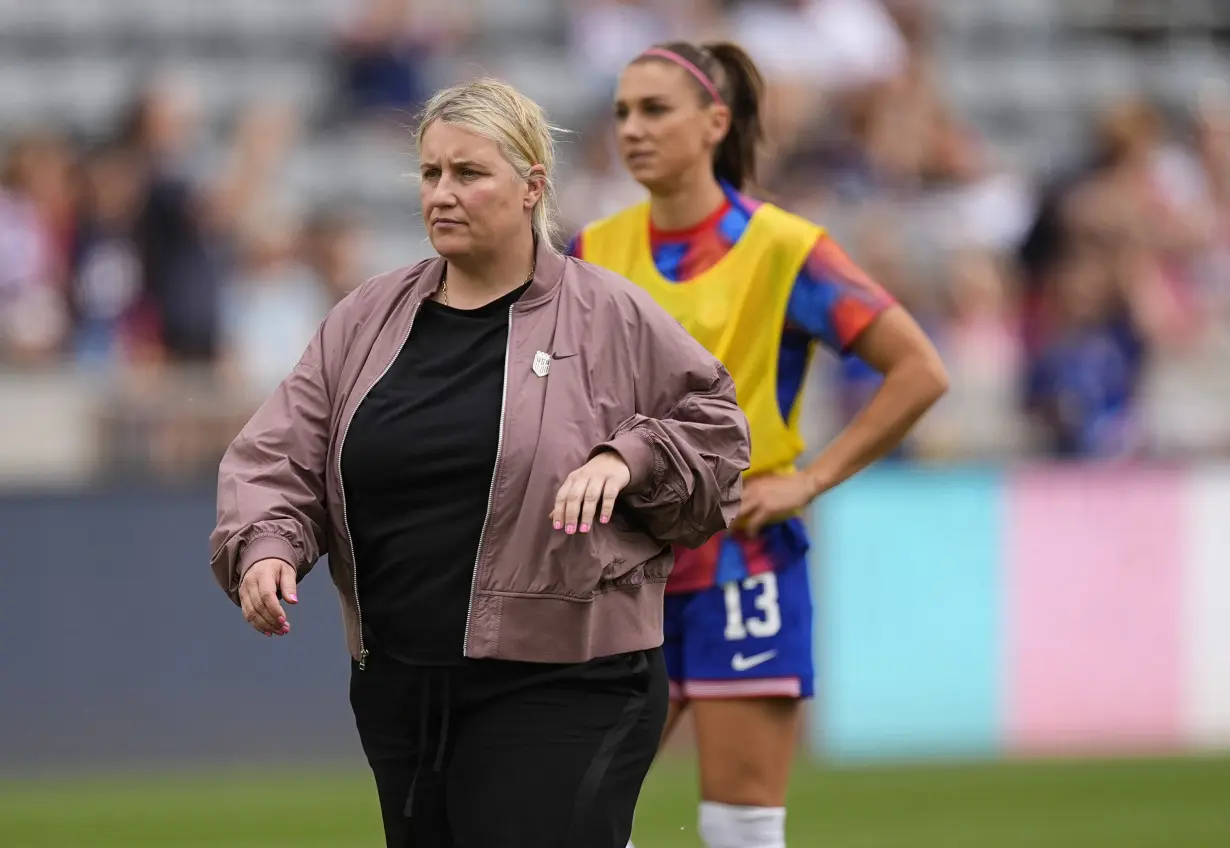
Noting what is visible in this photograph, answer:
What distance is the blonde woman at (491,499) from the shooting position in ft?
12.6

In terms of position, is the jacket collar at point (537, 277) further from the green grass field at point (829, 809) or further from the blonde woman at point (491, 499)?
the green grass field at point (829, 809)

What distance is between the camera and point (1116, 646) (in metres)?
10.2

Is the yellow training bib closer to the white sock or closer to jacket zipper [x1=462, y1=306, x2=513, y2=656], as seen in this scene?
the white sock

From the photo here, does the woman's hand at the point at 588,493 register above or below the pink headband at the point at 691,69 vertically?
below

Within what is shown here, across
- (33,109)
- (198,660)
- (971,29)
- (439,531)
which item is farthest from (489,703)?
(971,29)

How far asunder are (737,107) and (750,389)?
2.63 feet

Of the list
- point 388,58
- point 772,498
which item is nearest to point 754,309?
point 772,498

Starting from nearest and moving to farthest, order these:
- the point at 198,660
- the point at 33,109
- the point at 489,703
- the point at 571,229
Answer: the point at 489,703, the point at 198,660, the point at 571,229, the point at 33,109

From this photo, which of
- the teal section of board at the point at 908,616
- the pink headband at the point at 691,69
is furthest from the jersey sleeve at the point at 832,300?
the teal section of board at the point at 908,616

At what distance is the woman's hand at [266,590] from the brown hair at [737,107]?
78.3 inches

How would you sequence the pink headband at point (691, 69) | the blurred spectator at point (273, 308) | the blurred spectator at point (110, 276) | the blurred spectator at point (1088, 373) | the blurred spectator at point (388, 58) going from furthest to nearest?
→ 1. the blurred spectator at point (388, 58)
2. the blurred spectator at point (1088, 373)
3. the blurred spectator at point (273, 308)
4. the blurred spectator at point (110, 276)
5. the pink headband at point (691, 69)

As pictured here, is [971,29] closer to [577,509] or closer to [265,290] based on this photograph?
[265,290]

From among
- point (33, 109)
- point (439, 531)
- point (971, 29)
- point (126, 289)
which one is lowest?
point (439, 531)

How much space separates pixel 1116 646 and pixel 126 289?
5338 millimetres
